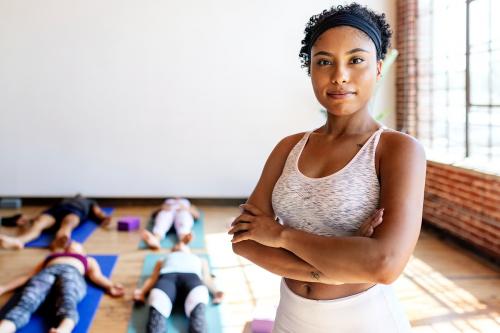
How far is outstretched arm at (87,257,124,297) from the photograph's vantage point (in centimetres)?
313

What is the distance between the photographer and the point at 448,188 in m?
4.46

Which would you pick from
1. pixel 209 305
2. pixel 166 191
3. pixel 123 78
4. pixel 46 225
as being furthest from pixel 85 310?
pixel 123 78

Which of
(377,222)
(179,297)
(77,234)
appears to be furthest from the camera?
(77,234)

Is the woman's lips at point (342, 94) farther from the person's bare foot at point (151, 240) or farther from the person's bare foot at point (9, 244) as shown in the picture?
the person's bare foot at point (9, 244)

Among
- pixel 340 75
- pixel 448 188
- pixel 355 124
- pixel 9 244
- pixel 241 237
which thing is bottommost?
pixel 9 244

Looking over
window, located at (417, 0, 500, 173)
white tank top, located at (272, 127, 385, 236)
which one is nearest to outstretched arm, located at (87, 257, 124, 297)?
white tank top, located at (272, 127, 385, 236)

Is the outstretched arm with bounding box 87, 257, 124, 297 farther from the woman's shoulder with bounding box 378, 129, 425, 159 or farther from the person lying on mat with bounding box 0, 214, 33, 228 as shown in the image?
the woman's shoulder with bounding box 378, 129, 425, 159

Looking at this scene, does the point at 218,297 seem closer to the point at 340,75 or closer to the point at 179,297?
the point at 179,297

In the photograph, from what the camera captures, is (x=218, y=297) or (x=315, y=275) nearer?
(x=315, y=275)

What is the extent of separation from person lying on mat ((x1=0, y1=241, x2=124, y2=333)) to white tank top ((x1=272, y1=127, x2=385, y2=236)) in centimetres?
197

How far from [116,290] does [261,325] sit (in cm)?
110

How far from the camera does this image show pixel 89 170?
18.9 ft

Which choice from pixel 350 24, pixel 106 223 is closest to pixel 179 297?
pixel 106 223

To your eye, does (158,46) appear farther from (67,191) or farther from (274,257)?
(274,257)
